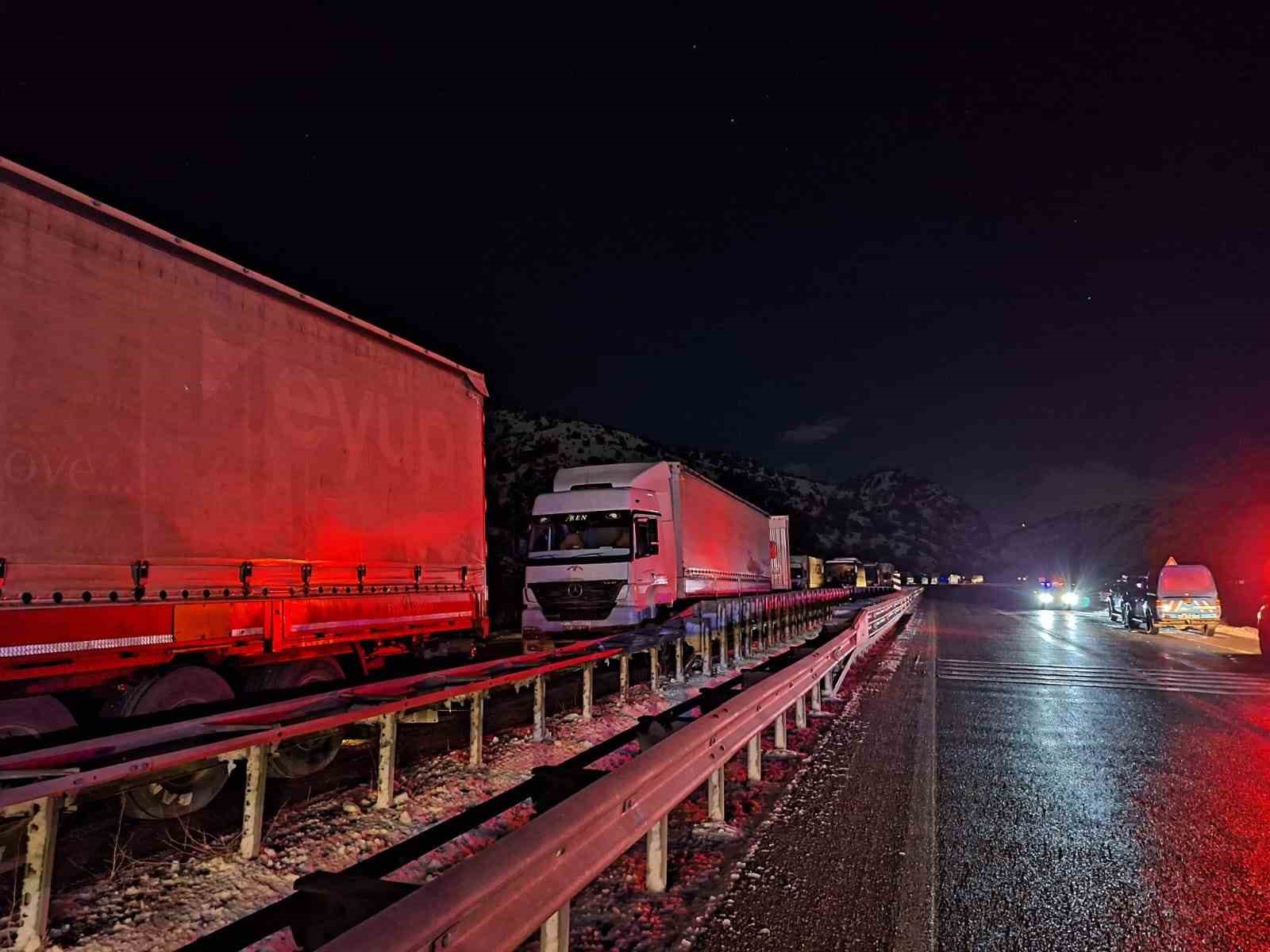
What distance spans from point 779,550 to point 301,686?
90.3 feet

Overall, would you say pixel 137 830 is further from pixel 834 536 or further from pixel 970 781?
pixel 834 536

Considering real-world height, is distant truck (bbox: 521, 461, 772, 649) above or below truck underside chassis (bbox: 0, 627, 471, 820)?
above

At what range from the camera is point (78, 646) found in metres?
5.70

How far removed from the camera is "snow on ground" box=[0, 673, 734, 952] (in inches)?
161

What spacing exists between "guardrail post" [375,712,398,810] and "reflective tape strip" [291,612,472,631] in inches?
81.9

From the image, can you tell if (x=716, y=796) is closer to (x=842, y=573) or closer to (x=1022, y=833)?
(x=1022, y=833)

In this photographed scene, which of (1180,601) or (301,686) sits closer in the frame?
(301,686)

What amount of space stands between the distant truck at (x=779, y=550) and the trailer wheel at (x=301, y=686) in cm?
2371

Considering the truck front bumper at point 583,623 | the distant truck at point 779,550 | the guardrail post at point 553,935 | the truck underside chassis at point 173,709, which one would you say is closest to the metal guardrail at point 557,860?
the guardrail post at point 553,935

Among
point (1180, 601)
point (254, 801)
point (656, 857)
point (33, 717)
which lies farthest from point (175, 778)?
point (1180, 601)

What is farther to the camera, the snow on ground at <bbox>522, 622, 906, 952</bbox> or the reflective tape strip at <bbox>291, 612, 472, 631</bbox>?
the reflective tape strip at <bbox>291, 612, 472, 631</bbox>

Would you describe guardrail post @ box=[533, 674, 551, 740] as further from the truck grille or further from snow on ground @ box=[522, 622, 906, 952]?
the truck grille

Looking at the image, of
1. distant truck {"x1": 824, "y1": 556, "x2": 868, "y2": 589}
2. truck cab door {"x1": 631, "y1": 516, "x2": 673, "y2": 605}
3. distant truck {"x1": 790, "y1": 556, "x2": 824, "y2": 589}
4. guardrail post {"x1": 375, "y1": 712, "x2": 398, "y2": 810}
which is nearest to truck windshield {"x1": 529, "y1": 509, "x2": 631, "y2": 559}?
truck cab door {"x1": 631, "y1": 516, "x2": 673, "y2": 605}

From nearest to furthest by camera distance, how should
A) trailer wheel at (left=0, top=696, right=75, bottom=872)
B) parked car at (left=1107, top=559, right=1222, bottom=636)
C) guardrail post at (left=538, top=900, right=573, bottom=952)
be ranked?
guardrail post at (left=538, top=900, right=573, bottom=952) → trailer wheel at (left=0, top=696, right=75, bottom=872) → parked car at (left=1107, top=559, right=1222, bottom=636)
